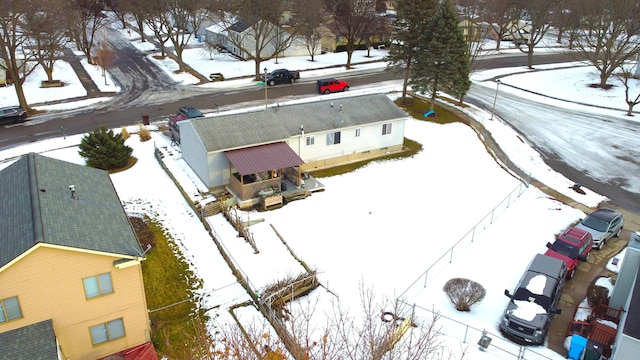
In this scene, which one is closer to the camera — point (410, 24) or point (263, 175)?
point (263, 175)

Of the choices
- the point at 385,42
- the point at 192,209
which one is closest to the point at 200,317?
the point at 192,209

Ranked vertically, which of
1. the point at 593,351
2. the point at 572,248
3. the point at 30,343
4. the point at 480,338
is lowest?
the point at 480,338

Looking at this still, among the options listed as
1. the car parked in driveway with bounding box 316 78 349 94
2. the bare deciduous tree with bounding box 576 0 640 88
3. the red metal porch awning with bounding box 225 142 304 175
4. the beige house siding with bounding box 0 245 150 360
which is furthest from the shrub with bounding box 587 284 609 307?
the bare deciduous tree with bounding box 576 0 640 88

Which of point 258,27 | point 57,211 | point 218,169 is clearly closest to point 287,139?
point 218,169

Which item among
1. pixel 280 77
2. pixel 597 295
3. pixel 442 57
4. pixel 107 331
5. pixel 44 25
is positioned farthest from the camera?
pixel 280 77

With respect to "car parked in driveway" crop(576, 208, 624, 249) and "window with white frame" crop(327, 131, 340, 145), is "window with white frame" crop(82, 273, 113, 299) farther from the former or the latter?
"car parked in driveway" crop(576, 208, 624, 249)

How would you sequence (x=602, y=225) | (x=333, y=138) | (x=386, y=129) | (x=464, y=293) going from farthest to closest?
(x=386, y=129)
(x=333, y=138)
(x=602, y=225)
(x=464, y=293)

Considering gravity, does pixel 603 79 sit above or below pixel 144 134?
above

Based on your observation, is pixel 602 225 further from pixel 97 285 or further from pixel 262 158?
pixel 97 285
